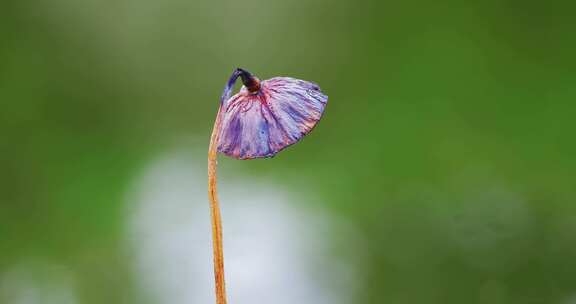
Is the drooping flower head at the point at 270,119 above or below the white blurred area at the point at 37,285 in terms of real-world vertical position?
above

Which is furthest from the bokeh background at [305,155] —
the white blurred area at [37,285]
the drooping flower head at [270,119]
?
the drooping flower head at [270,119]

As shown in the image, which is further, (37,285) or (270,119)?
(37,285)

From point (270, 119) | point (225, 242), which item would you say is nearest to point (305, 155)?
point (225, 242)

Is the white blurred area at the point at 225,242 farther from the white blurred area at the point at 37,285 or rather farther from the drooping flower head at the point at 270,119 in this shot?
the drooping flower head at the point at 270,119

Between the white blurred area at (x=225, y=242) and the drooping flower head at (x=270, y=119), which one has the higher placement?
the drooping flower head at (x=270, y=119)

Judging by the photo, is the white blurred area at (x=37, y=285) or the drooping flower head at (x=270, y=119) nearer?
the drooping flower head at (x=270, y=119)

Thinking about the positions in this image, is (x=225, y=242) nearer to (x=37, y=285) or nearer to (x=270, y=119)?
(x=37, y=285)

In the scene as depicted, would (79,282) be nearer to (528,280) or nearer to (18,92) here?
(18,92)
